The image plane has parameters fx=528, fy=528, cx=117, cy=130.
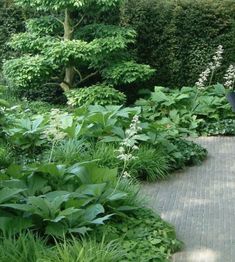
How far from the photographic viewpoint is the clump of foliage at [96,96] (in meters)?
9.62

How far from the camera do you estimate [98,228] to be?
443cm

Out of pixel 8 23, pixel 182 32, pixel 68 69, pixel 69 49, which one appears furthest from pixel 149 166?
pixel 8 23

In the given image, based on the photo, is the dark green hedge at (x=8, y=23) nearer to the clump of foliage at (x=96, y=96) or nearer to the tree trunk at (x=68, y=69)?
the tree trunk at (x=68, y=69)

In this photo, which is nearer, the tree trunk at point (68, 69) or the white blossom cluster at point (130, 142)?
the white blossom cluster at point (130, 142)

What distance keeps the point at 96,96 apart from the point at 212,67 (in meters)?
2.48

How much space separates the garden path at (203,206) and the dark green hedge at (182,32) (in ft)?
11.8

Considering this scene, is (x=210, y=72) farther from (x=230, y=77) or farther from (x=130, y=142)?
(x=130, y=142)

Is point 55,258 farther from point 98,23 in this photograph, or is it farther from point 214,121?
point 98,23

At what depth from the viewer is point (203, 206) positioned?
5691 millimetres

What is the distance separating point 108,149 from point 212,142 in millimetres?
2771

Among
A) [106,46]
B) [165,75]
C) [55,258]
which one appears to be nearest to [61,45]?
[106,46]

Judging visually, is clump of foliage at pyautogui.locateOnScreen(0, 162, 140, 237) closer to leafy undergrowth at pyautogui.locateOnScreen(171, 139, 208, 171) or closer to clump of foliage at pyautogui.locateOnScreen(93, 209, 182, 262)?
clump of foliage at pyautogui.locateOnScreen(93, 209, 182, 262)

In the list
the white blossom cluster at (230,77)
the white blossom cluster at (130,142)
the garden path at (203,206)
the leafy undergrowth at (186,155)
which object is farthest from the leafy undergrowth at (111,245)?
the white blossom cluster at (230,77)

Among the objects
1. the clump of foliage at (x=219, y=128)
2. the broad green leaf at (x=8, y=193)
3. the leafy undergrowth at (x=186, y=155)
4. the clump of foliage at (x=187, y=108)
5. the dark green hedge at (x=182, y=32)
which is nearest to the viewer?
the broad green leaf at (x=8, y=193)
